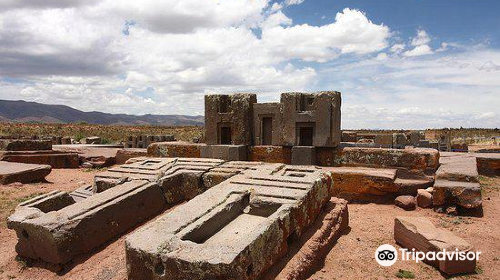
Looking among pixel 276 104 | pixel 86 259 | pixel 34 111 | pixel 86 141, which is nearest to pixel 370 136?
pixel 276 104

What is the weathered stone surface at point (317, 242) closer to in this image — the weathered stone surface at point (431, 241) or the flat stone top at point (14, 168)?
the weathered stone surface at point (431, 241)

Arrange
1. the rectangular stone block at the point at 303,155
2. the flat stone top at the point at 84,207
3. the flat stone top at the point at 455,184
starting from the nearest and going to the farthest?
the flat stone top at the point at 84,207
the flat stone top at the point at 455,184
the rectangular stone block at the point at 303,155

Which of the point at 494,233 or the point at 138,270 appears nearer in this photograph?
the point at 138,270

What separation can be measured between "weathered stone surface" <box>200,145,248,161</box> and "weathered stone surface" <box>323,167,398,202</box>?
2193mm

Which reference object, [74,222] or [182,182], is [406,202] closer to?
[182,182]

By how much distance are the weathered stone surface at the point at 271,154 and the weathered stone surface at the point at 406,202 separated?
2.46 meters

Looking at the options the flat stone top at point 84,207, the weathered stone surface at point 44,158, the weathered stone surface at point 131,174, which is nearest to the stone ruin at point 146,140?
the weathered stone surface at point 44,158

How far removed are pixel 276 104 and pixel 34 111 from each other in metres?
219

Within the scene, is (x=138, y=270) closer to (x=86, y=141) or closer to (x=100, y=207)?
(x=100, y=207)

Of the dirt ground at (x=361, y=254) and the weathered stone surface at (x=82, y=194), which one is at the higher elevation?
the weathered stone surface at (x=82, y=194)

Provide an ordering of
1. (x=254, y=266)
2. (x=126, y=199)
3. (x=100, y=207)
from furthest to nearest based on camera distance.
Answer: (x=126, y=199) → (x=100, y=207) → (x=254, y=266)

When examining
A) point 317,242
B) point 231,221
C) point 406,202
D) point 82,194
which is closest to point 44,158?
point 82,194

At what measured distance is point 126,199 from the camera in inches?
192

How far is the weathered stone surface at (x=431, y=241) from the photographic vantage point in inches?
144
